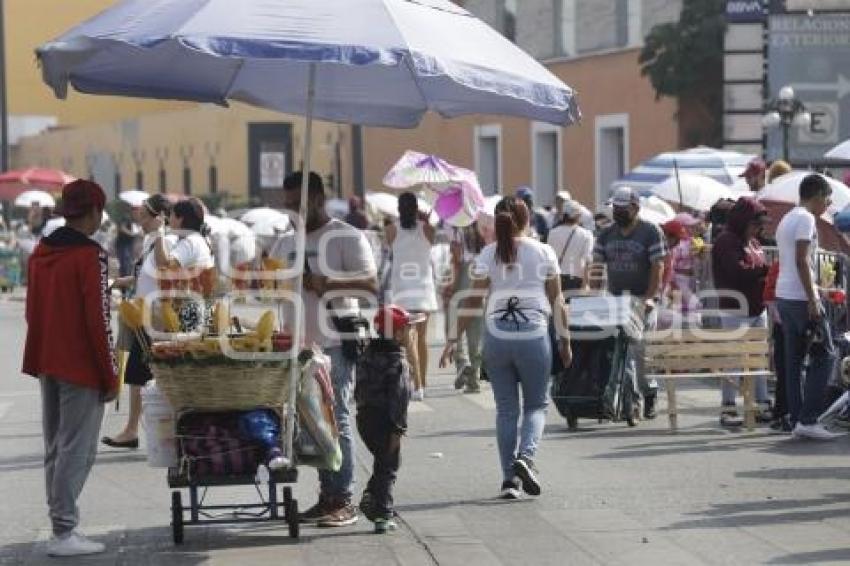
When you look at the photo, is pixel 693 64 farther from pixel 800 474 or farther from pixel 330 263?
pixel 330 263

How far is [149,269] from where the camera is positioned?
42.4ft

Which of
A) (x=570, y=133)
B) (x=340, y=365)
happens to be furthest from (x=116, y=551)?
(x=570, y=133)

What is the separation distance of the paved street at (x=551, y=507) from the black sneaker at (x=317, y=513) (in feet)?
0.44

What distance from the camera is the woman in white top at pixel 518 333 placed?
1134 centimetres

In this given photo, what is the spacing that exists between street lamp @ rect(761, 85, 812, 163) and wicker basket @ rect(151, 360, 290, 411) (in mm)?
19822

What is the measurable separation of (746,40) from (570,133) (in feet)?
22.6

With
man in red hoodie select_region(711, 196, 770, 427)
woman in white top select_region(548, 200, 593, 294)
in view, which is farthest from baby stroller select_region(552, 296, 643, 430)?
woman in white top select_region(548, 200, 593, 294)

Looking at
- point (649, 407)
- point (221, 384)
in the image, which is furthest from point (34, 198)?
point (221, 384)

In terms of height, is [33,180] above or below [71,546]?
above

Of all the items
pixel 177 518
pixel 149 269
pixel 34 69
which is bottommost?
pixel 177 518

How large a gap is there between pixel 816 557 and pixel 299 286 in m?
2.80

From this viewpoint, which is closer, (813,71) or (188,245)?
(188,245)

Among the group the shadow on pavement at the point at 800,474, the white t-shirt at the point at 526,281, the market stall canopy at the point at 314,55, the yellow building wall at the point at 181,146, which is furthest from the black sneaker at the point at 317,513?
the yellow building wall at the point at 181,146

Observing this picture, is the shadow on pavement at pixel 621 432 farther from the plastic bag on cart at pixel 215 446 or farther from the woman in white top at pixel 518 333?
the plastic bag on cart at pixel 215 446
